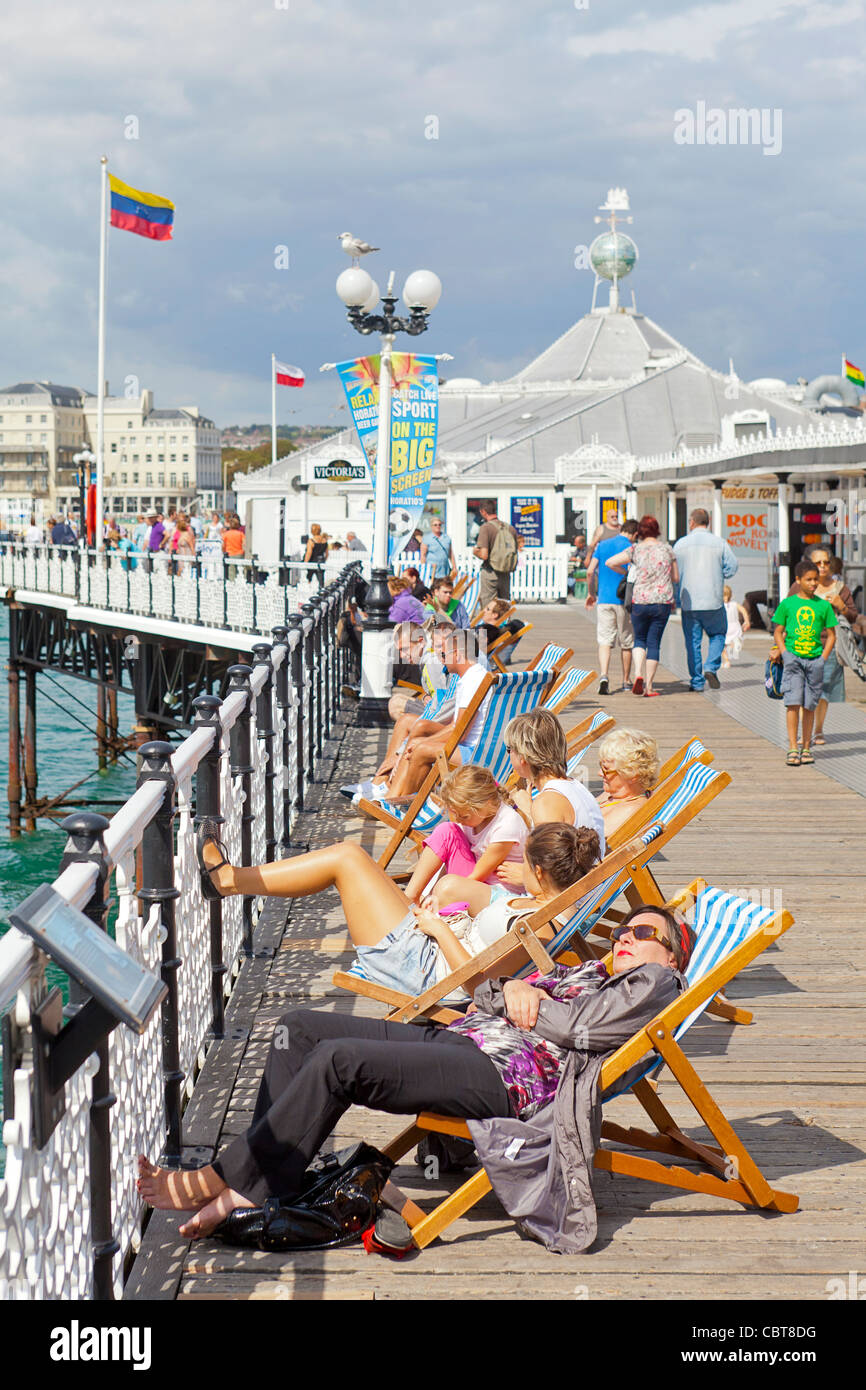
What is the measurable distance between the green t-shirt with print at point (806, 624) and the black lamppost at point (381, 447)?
379 cm

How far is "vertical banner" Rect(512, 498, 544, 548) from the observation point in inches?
1387

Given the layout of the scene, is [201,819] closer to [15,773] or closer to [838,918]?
[838,918]

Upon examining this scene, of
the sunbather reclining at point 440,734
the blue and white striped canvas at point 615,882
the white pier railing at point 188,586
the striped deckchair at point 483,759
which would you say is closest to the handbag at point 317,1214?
the blue and white striped canvas at point 615,882

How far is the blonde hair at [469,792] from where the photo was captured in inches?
202

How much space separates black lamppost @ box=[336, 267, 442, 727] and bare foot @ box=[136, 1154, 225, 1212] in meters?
9.03

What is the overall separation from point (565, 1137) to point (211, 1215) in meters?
0.85

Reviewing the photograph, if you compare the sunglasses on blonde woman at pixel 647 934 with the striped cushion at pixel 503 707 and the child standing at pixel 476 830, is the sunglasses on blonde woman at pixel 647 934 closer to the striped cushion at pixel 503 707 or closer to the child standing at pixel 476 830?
the child standing at pixel 476 830

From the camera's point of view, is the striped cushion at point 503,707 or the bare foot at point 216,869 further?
the striped cushion at point 503,707

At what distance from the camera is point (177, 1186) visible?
3.38 metres

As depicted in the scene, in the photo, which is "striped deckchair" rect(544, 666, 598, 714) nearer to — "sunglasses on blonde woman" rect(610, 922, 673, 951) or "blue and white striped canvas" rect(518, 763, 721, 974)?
"blue and white striped canvas" rect(518, 763, 721, 974)

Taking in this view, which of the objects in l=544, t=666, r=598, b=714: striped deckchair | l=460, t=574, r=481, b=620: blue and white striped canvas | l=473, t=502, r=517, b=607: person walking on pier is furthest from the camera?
l=460, t=574, r=481, b=620: blue and white striped canvas

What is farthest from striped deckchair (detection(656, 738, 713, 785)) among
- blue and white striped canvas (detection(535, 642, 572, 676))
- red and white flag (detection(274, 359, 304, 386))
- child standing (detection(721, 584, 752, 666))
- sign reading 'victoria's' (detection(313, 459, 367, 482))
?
red and white flag (detection(274, 359, 304, 386))

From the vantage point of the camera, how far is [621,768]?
5.52 meters
